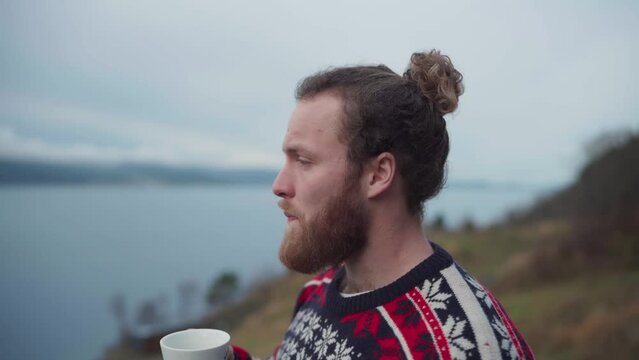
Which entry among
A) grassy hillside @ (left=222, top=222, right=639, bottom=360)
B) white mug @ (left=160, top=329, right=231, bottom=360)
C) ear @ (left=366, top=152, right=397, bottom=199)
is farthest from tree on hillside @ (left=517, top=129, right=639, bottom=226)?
white mug @ (left=160, top=329, right=231, bottom=360)

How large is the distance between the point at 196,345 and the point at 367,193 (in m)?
0.52

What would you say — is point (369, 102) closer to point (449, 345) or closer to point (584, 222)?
point (449, 345)

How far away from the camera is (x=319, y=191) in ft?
4.07

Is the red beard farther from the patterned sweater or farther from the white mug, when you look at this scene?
the white mug

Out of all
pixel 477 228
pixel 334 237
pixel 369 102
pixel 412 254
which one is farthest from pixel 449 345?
pixel 477 228

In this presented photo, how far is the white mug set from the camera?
3.22 feet

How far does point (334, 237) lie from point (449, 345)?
365mm

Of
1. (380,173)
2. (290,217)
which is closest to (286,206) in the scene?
(290,217)

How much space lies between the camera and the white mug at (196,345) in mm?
981

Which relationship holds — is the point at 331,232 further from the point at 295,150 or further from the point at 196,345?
the point at 196,345

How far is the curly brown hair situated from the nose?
162mm

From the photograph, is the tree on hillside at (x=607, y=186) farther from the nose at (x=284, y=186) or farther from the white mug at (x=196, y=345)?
the white mug at (x=196, y=345)

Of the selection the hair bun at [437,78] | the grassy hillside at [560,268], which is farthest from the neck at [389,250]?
the grassy hillside at [560,268]

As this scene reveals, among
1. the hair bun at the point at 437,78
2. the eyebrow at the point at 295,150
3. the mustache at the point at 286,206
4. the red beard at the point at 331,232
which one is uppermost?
the hair bun at the point at 437,78
